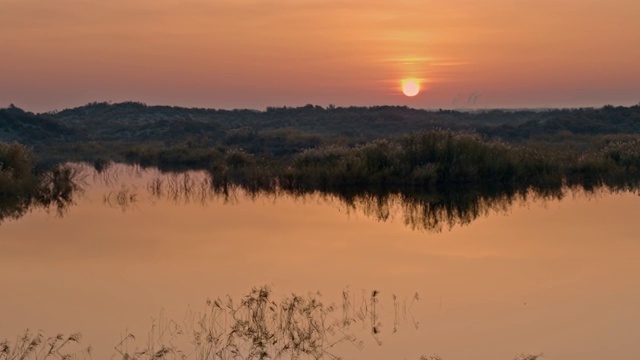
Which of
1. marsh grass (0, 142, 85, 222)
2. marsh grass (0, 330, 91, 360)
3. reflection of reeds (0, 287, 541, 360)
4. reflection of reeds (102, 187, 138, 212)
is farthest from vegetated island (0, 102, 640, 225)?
marsh grass (0, 330, 91, 360)

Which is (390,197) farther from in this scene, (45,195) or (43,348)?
(43,348)

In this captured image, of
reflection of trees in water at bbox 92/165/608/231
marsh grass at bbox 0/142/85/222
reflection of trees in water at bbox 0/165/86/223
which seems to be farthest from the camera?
marsh grass at bbox 0/142/85/222

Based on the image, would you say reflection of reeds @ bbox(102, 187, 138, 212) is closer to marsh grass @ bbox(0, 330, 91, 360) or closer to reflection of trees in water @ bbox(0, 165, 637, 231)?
reflection of trees in water @ bbox(0, 165, 637, 231)

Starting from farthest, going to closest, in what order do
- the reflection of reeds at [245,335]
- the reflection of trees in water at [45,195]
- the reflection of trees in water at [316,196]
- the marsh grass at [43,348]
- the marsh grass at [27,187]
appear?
the marsh grass at [27,187]
the reflection of trees in water at [45,195]
the reflection of trees in water at [316,196]
the reflection of reeds at [245,335]
the marsh grass at [43,348]

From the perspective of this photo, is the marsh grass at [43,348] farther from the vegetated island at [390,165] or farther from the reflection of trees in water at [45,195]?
the vegetated island at [390,165]

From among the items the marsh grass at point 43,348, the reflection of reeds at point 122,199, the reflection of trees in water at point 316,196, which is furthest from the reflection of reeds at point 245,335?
the reflection of reeds at point 122,199

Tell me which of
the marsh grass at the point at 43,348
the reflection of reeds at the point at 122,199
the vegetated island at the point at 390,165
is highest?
the vegetated island at the point at 390,165

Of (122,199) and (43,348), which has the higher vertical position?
(122,199)

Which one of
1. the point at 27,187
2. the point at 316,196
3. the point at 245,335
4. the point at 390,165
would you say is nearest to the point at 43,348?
the point at 245,335

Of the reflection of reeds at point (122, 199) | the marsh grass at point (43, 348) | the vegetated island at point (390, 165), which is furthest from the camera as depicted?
the vegetated island at point (390, 165)

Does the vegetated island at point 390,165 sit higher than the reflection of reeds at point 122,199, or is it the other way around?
the vegetated island at point 390,165

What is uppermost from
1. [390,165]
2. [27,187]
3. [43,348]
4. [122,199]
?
[390,165]

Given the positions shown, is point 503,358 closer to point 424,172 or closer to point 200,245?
point 200,245

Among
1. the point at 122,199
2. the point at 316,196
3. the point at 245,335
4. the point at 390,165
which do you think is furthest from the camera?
the point at 390,165
